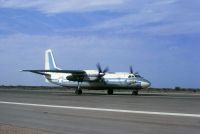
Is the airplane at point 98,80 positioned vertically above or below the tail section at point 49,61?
below

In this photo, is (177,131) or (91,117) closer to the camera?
(177,131)

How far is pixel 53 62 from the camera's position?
227ft

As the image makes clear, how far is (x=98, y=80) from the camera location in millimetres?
55438

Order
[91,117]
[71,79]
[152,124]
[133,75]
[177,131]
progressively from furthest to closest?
[71,79] < [133,75] < [91,117] < [152,124] < [177,131]

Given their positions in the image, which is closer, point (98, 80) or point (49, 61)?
point (98, 80)

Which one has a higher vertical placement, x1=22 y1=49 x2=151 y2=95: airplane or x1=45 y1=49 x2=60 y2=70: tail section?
x1=45 y1=49 x2=60 y2=70: tail section

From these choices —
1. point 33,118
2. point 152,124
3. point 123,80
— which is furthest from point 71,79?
point 152,124

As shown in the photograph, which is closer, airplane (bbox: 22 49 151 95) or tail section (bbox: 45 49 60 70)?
airplane (bbox: 22 49 151 95)

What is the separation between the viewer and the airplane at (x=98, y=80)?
51.3 m

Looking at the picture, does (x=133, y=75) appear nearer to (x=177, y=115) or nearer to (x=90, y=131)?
(x=177, y=115)

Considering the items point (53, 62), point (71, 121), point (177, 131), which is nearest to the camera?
point (177, 131)

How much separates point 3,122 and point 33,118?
149cm

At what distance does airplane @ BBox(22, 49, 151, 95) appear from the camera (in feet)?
168

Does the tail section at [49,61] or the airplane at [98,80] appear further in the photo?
the tail section at [49,61]
